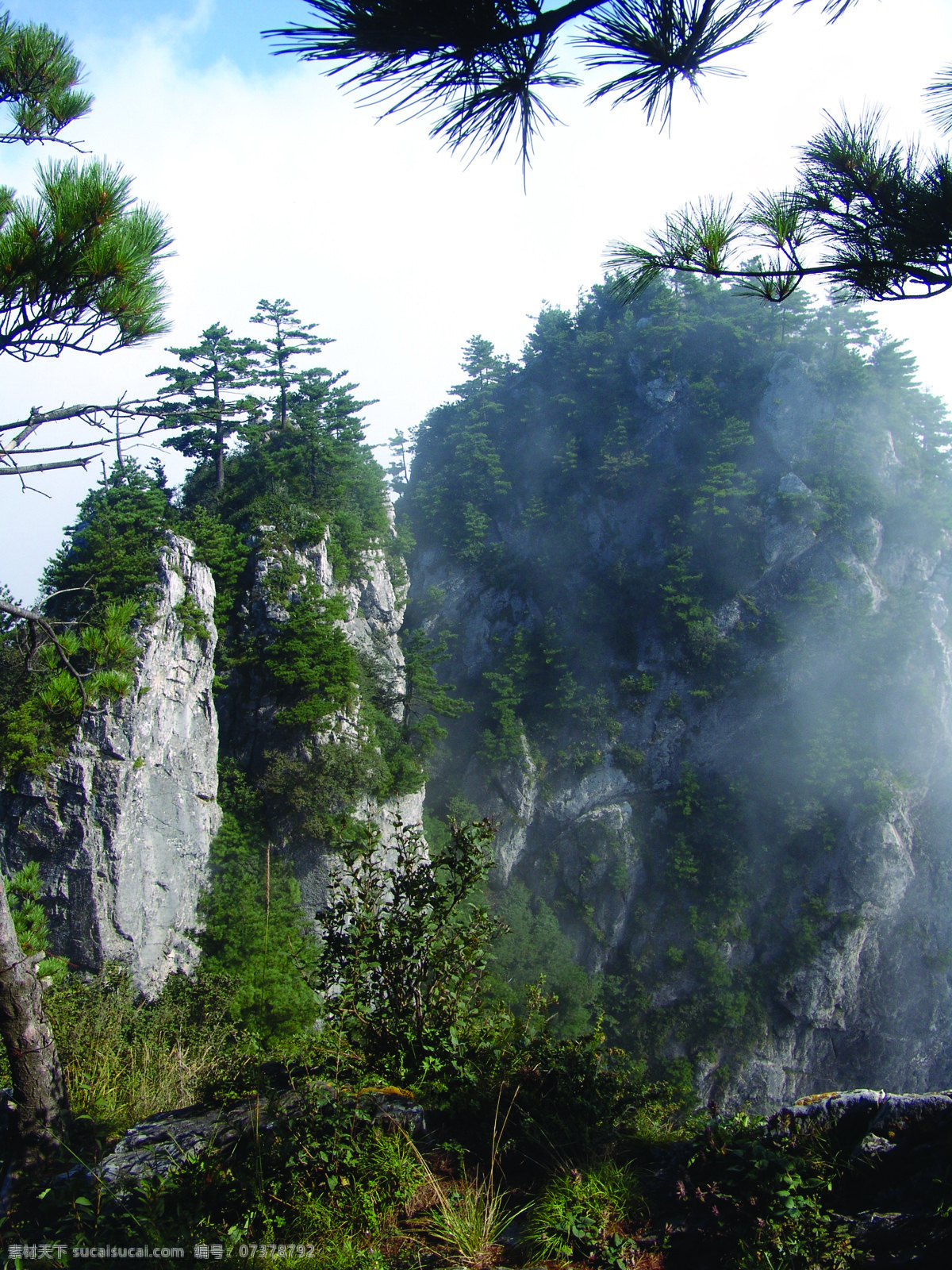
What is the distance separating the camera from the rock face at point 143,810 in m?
13.2

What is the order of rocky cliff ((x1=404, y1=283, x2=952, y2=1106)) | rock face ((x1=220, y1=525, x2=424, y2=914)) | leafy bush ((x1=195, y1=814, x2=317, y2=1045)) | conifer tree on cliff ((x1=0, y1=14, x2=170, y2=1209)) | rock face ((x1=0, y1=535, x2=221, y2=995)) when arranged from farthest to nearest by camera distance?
rocky cliff ((x1=404, y1=283, x2=952, y2=1106))
rock face ((x1=220, y1=525, x2=424, y2=914))
rock face ((x1=0, y1=535, x2=221, y2=995))
leafy bush ((x1=195, y1=814, x2=317, y2=1045))
conifer tree on cliff ((x1=0, y1=14, x2=170, y2=1209))

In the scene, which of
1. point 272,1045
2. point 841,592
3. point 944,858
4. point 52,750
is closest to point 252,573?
point 52,750

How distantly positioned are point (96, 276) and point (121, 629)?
59.5 inches

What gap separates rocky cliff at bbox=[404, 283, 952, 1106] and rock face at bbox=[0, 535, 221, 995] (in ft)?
30.2

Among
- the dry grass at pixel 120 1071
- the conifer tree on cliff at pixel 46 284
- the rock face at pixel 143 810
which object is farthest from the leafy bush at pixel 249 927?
the conifer tree on cliff at pixel 46 284

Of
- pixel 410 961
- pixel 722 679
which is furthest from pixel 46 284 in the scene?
pixel 722 679

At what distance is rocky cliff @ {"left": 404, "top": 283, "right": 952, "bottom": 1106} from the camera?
842 inches

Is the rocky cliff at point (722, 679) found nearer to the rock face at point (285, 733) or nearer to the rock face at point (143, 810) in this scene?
the rock face at point (285, 733)

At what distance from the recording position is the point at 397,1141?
225cm

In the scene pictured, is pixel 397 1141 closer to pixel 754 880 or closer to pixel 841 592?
pixel 754 880

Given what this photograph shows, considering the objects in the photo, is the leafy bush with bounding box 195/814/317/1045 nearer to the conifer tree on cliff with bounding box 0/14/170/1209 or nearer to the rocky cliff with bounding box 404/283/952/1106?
the rocky cliff with bounding box 404/283/952/1106

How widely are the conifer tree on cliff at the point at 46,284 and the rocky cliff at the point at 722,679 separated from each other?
61.9 ft

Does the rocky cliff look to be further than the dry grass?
Yes

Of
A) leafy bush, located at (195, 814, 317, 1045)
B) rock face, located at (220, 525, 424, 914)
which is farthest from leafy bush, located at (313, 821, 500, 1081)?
rock face, located at (220, 525, 424, 914)
